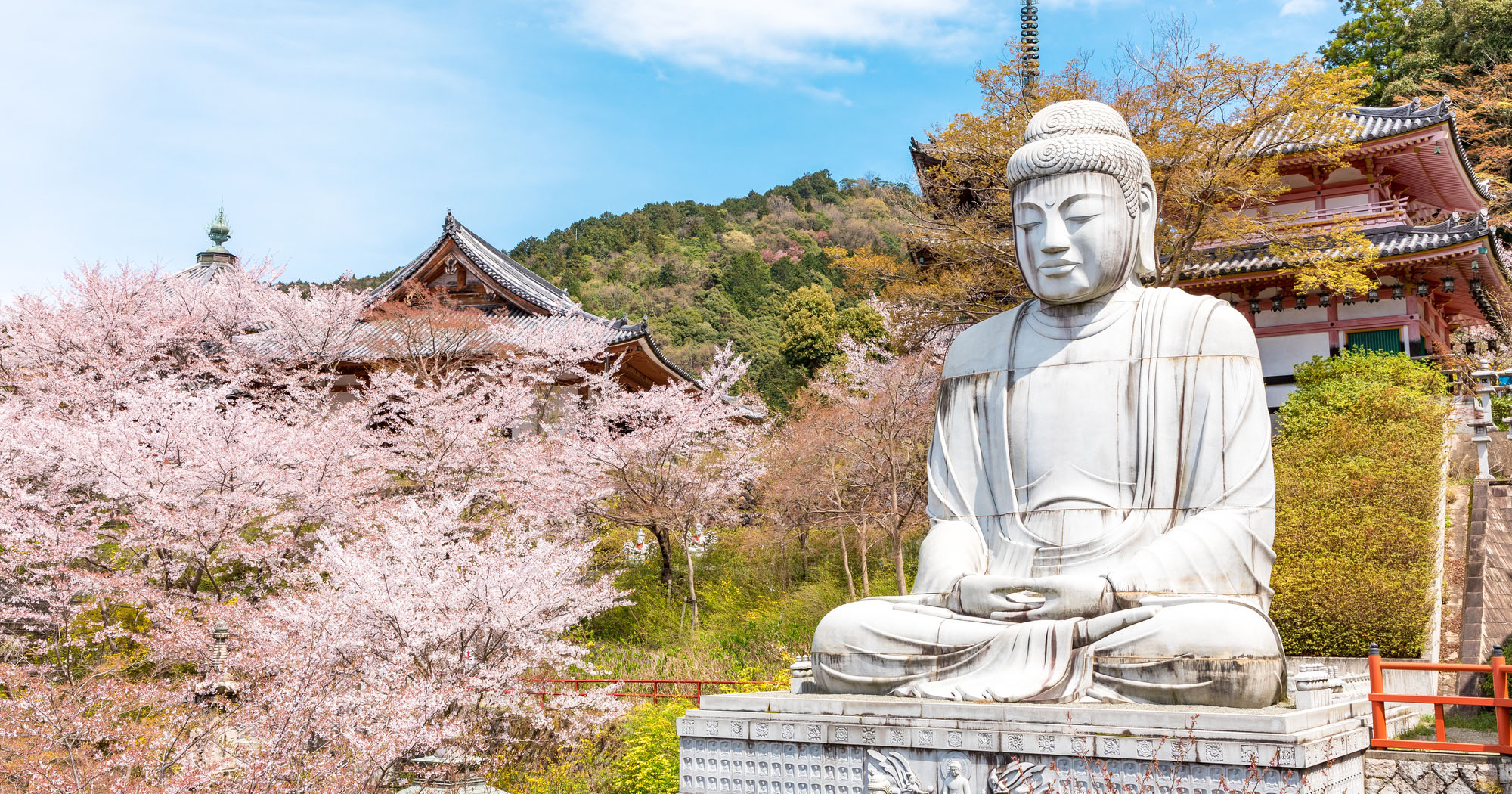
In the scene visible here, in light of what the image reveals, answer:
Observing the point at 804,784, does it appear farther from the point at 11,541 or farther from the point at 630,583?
the point at 630,583

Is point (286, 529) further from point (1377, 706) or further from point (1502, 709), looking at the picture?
point (1502, 709)

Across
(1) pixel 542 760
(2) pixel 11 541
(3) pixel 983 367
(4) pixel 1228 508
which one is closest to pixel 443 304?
(2) pixel 11 541

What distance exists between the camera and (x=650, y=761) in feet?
28.3

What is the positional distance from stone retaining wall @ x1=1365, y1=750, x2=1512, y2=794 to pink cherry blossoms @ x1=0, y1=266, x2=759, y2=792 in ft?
19.9

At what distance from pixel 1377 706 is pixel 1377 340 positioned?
48.8ft

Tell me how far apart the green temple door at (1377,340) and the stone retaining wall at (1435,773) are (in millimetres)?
14217

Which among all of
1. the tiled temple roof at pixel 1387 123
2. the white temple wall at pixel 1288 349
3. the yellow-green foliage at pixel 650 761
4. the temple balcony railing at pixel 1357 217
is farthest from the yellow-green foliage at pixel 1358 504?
the yellow-green foliage at pixel 650 761

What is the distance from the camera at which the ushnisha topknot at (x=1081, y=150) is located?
614cm

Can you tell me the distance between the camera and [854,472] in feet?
58.4

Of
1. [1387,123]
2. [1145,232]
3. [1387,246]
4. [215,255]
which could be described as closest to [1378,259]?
[1387,246]

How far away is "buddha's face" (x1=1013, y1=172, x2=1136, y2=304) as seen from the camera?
6.16 m

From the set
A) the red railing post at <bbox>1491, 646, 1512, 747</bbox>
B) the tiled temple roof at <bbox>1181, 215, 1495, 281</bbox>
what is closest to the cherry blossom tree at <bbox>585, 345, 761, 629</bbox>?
the tiled temple roof at <bbox>1181, 215, 1495, 281</bbox>

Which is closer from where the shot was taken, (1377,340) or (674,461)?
(674,461)

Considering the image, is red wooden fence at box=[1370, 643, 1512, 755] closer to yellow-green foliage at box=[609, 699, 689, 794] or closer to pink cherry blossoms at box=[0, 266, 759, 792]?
yellow-green foliage at box=[609, 699, 689, 794]
